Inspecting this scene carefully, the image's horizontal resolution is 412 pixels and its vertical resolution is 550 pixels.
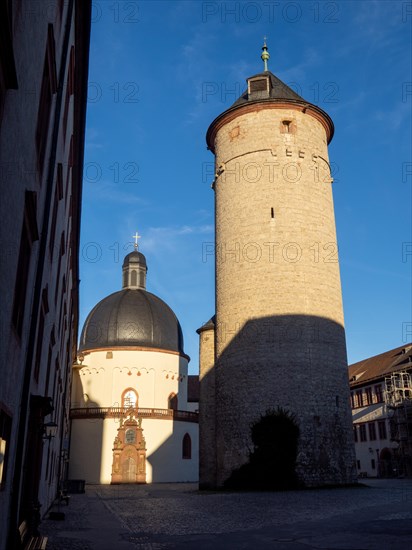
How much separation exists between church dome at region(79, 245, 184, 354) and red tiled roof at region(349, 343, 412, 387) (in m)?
16.5

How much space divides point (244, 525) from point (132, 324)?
111 feet

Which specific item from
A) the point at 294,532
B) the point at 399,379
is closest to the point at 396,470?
the point at 399,379

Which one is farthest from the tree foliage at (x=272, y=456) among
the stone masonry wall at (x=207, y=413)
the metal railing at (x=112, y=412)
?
the metal railing at (x=112, y=412)

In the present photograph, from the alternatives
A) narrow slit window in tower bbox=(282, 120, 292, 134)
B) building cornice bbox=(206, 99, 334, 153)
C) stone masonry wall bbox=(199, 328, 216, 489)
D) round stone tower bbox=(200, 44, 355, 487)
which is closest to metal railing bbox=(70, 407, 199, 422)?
stone masonry wall bbox=(199, 328, 216, 489)

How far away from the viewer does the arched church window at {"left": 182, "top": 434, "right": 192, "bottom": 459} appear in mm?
42297

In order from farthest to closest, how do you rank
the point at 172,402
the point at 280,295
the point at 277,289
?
the point at 172,402
the point at 277,289
the point at 280,295

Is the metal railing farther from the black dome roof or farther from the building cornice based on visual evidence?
the building cornice

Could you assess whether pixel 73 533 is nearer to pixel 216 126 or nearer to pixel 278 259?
pixel 278 259

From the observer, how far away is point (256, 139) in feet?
92.8

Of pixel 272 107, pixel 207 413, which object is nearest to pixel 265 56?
pixel 272 107

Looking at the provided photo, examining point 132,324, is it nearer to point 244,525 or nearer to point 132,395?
point 132,395

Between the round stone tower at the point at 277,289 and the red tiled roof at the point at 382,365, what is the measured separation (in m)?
20.0

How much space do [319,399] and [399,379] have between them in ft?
69.6

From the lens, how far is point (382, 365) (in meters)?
48.9
